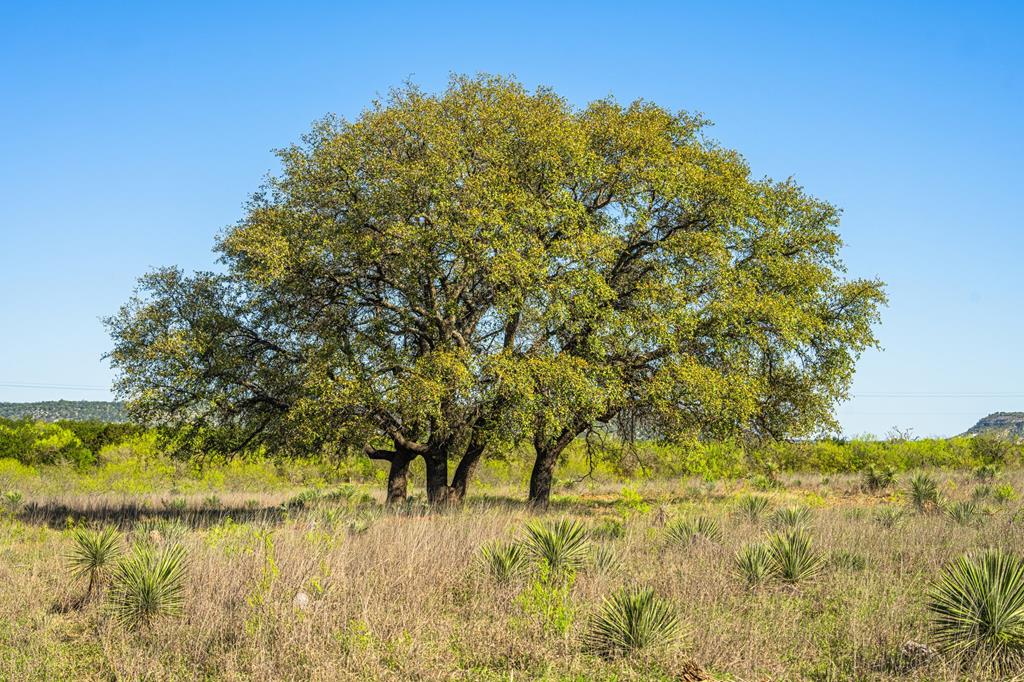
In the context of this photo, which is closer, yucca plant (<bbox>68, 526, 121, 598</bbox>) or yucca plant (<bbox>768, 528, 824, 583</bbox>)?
yucca plant (<bbox>68, 526, 121, 598</bbox>)

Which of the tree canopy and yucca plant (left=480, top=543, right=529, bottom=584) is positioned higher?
the tree canopy

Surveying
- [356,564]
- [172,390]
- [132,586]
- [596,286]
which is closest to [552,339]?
[596,286]

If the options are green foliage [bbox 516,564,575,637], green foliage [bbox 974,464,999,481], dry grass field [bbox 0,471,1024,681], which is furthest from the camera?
green foliage [bbox 974,464,999,481]

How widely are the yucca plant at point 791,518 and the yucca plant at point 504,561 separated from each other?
5738 mm

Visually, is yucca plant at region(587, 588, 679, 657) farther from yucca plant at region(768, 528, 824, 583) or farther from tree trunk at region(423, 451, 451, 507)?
tree trunk at region(423, 451, 451, 507)

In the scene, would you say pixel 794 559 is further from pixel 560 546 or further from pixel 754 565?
pixel 560 546

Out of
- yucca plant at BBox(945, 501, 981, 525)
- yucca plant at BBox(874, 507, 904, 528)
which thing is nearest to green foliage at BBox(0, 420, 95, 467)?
yucca plant at BBox(874, 507, 904, 528)

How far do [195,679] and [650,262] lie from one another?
1598 cm

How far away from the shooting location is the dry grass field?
6844 millimetres

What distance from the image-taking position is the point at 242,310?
19594mm

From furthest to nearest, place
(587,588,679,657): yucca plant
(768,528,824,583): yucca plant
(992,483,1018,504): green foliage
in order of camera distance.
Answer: (992,483,1018,504): green foliage, (768,528,824,583): yucca plant, (587,588,679,657): yucca plant

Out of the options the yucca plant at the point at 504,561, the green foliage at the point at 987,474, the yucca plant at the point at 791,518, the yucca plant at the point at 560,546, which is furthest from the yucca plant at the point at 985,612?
the green foliage at the point at 987,474

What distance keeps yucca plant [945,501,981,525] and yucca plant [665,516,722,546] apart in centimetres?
478

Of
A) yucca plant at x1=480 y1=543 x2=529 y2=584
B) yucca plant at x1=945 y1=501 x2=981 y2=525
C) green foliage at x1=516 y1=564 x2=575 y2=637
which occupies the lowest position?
green foliage at x1=516 y1=564 x2=575 y2=637
